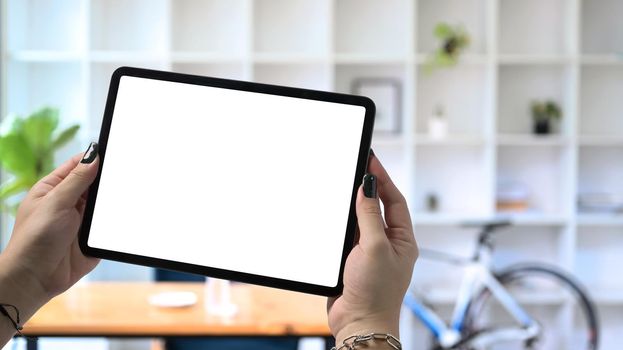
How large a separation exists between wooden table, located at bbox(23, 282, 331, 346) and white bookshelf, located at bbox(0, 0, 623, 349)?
1.66m

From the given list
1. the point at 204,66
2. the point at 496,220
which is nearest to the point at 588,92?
the point at 496,220

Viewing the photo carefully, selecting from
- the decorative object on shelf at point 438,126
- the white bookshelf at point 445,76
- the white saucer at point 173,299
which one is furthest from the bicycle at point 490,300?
the white saucer at point 173,299

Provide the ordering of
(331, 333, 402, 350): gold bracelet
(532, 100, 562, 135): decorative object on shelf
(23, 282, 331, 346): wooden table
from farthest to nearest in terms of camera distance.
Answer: (532, 100, 562, 135): decorative object on shelf
(23, 282, 331, 346): wooden table
(331, 333, 402, 350): gold bracelet

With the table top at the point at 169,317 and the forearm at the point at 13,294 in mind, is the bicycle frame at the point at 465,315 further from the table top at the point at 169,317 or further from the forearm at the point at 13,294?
the forearm at the point at 13,294

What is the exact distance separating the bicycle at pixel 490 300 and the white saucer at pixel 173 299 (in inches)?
64.5

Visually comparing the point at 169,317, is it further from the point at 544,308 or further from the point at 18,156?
the point at 544,308

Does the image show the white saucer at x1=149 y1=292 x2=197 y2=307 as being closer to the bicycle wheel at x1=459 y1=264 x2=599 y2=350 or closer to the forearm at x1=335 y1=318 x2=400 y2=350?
the forearm at x1=335 y1=318 x2=400 y2=350

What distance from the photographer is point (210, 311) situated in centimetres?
223

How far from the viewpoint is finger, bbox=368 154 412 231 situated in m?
0.92

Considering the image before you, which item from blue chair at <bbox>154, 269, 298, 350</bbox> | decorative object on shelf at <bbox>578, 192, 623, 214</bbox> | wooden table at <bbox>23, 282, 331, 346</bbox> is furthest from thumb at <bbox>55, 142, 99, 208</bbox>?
decorative object on shelf at <bbox>578, 192, 623, 214</bbox>

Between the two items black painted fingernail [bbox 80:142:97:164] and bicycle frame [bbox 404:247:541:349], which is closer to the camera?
black painted fingernail [bbox 80:142:97:164]

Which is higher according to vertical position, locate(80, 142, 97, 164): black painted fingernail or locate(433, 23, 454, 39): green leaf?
locate(433, 23, 454, 39): green leaf

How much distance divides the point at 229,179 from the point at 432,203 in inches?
120

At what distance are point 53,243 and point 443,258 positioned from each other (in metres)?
3.10
